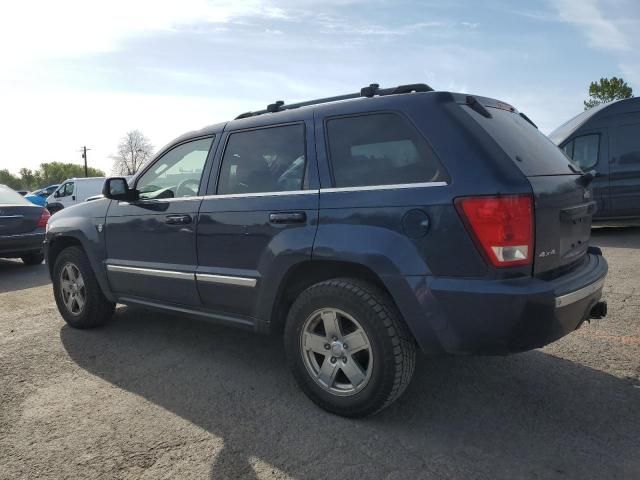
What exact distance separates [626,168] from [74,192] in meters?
18.2

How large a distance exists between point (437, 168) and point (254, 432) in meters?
1.77

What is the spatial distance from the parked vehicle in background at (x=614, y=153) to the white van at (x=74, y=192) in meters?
16.5

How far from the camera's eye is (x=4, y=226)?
327 inches

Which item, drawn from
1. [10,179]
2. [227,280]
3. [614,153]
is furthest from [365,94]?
[10,179]

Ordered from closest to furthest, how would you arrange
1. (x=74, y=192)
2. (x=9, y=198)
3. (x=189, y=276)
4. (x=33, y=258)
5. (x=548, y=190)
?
(x=548, y=190) < (x=189, y=276) < (x=9, y=198) < (x=33, y=258) < (x=74, y=192)

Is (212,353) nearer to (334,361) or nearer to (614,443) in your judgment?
(334,361)

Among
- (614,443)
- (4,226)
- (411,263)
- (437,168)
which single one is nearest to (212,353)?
(411,263)

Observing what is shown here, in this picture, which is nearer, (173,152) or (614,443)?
(614,443)

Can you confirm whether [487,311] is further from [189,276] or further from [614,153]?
[614,153]

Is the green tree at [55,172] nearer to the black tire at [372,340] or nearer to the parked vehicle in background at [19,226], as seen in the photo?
the parked vehicle in background at [19,226]

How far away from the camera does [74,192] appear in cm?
1941

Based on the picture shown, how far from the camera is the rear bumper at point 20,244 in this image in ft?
27.1

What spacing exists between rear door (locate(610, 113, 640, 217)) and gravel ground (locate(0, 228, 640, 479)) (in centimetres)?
→ 573

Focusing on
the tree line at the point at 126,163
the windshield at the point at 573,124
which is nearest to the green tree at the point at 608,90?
the tree line at the point at 126,163
